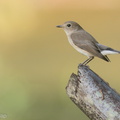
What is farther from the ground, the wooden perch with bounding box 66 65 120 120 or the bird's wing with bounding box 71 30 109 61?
the wooden perch with bounding box 66 65 120 120

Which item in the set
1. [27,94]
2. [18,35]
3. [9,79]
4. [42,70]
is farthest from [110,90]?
[18,35]

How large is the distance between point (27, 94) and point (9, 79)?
568mm

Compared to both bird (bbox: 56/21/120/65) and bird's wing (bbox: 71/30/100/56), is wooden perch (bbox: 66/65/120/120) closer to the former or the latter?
bird (bbox: 56/21/120/65)

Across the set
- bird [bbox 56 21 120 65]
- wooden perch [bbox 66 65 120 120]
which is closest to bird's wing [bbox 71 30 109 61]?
bird [bbox 56 21 120 65]

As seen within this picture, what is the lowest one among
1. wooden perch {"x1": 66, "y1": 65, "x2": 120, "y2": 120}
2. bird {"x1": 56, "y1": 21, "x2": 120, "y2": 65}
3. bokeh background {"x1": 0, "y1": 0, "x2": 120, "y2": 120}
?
bokeh background {"x1": 0, "y1": 0, "x2": 120, "y2": 120}

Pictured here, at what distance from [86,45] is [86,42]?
1.4 inches

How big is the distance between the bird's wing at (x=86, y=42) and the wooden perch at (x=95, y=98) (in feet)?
5.03

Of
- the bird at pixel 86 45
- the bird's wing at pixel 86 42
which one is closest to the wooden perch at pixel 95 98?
the bird at pixel 86 45

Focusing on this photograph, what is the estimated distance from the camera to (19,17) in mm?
10281

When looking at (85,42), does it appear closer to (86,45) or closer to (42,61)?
(86,45)

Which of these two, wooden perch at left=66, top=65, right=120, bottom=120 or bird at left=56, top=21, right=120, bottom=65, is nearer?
wooden perch at left=66, top=65, right=120, bottom=120

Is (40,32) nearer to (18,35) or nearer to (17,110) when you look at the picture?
(18,35)

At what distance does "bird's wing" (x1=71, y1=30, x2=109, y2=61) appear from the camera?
451cm

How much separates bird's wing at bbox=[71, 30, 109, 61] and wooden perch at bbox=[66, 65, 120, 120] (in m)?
1.53
